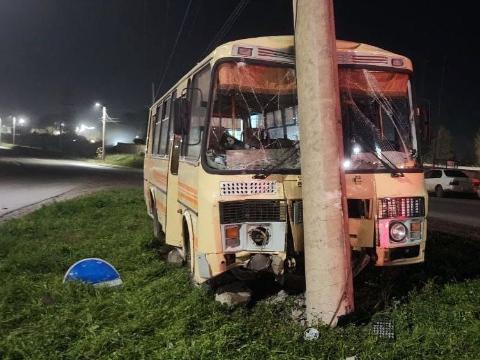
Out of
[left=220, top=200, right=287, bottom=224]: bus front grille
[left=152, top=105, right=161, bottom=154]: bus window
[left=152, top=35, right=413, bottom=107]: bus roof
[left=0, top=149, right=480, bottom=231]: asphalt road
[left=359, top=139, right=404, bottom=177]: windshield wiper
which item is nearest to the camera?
[left=220, top=200, right=287, bottom=224]: bus front grille

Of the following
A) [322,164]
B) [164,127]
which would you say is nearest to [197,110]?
[322,164]

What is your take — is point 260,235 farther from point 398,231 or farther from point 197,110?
point 197,110

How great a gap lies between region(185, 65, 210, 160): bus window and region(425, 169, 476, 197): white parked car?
819 inches

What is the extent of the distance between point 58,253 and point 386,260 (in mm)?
5907

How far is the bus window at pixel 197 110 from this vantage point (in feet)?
19.4

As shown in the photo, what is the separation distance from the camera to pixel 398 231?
5.68 metres

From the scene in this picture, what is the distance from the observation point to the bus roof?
5.60 meters

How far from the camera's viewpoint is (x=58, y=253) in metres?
8.99

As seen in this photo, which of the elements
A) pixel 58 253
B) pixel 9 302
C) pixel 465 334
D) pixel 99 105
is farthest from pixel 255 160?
pixel 99 105

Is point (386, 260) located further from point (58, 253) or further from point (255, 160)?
point (58, 253)

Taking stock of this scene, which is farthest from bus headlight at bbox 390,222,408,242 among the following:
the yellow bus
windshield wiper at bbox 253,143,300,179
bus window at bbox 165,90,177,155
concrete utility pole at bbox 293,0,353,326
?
bus window at bbox 165,90,177,155

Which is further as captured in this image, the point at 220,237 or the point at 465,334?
the point at 220,237

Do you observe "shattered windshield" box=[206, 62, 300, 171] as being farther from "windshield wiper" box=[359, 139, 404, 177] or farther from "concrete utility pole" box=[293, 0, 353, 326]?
"windshield wiper" box=[359, 139, 404, 177]

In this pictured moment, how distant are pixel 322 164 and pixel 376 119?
1522 millimetres
